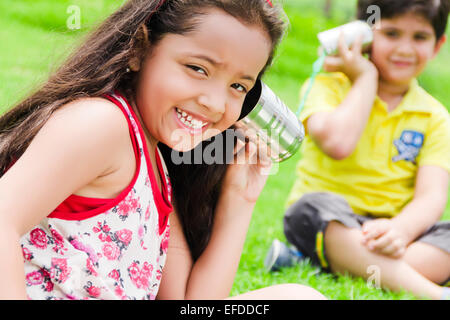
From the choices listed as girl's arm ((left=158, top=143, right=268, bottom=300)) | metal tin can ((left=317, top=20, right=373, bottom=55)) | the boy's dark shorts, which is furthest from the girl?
metal tin can ((left=317, top=20, right=373, bottom=55))

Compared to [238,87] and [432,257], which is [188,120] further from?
[432,257]

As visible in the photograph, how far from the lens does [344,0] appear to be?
10109 millimetres

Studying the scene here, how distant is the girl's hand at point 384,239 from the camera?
1999 millimetres

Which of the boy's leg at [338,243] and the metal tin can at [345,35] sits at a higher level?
the metal tin can at [345,35]

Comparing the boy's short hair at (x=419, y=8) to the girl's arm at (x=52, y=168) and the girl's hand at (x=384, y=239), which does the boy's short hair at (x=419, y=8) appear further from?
the girl's arm at (x=52, y=168)

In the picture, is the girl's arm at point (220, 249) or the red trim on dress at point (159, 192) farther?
the girl's arm at point (220, 249)

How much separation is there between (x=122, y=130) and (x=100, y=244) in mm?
209

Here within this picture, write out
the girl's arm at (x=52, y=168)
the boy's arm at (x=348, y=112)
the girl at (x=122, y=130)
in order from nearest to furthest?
the girl's arm at (x=52, y=168) < the girl at (x=122, y=130) < the boy's arm at (x=348, y=112)

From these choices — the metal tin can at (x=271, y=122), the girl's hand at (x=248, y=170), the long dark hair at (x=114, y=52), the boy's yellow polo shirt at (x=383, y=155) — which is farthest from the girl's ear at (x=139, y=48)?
the boy's yellow polo shirt at (x=383, y=155)

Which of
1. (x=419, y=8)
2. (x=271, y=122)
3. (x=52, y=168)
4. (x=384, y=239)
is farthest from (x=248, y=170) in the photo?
(x=419, y=8)

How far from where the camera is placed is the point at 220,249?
5.16ft

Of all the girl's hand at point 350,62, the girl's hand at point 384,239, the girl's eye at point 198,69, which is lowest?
the girl's hand at point 384,239

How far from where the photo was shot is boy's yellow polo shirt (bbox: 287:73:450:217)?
2254 mm

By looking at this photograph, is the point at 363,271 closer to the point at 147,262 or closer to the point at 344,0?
the point at 147,262
